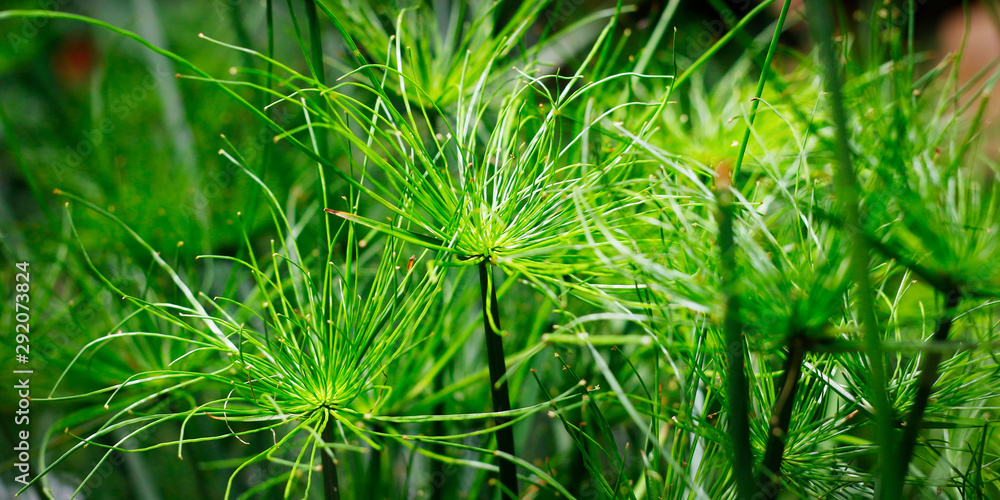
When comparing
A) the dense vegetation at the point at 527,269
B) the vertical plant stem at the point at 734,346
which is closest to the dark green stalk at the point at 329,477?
the dense vegetation at the point at 527,269

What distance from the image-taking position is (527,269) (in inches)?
9.6

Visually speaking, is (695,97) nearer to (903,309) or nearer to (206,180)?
(903,309)

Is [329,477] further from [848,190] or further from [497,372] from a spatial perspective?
[848,190]

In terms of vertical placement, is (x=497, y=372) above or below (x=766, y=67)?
below

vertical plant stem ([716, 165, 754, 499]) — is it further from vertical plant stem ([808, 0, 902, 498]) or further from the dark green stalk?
the dark green stalk

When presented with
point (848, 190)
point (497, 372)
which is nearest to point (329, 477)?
point (497, 372)

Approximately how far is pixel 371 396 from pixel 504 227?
0.61 feet

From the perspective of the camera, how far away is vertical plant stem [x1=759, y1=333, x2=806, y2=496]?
0.17 m

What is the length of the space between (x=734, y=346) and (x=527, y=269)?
0.35 ft

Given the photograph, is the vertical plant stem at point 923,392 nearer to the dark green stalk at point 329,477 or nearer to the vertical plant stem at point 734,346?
the vertical plant stem at point 734,346

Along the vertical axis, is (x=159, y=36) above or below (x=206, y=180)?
above

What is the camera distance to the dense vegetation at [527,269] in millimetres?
196

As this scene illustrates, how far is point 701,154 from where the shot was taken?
0.37 metres

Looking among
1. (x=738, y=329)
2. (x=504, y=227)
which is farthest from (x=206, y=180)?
(x=738, y=329)
